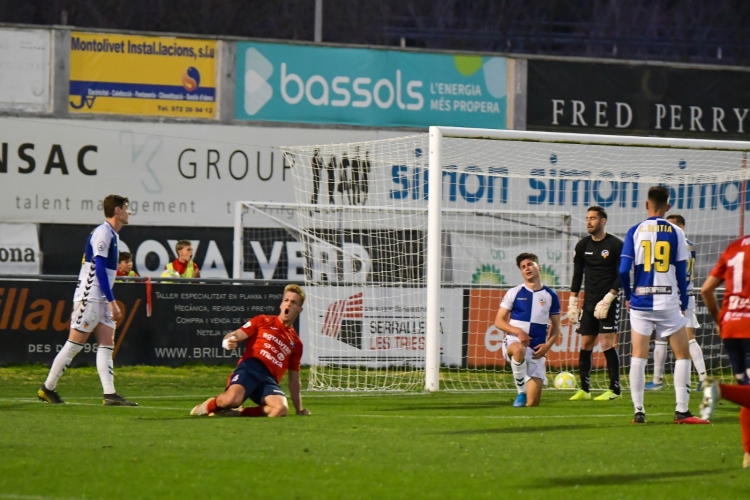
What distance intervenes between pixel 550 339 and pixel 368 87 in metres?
11.8

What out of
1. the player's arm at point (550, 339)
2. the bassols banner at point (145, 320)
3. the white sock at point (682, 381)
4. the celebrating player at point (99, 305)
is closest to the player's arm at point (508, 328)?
the player's arm at point (550, 339)

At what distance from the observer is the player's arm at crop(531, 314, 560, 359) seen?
11672 millimetres

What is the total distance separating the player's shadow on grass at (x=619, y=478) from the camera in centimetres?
665

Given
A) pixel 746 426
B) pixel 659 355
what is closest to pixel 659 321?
pixel 746 426

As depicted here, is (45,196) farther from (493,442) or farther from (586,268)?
(493,442)

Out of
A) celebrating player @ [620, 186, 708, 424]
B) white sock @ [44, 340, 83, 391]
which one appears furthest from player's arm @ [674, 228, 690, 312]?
white sock @ [44, 340, 83, 391]

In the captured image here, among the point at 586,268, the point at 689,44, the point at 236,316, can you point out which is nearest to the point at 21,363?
the point at 236,316

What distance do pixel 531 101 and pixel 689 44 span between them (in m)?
20.4

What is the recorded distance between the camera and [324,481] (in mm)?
6578

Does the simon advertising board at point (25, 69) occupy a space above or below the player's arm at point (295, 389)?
A: above

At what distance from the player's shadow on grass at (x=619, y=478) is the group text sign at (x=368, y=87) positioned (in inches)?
628

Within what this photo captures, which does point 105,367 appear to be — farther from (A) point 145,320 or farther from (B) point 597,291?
(A) point 145,320

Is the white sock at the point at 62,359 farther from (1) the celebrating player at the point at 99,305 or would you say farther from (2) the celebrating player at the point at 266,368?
(2) the celebrating player at the point at 266,368

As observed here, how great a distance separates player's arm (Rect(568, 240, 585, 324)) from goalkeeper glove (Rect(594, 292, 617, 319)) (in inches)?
8.9
